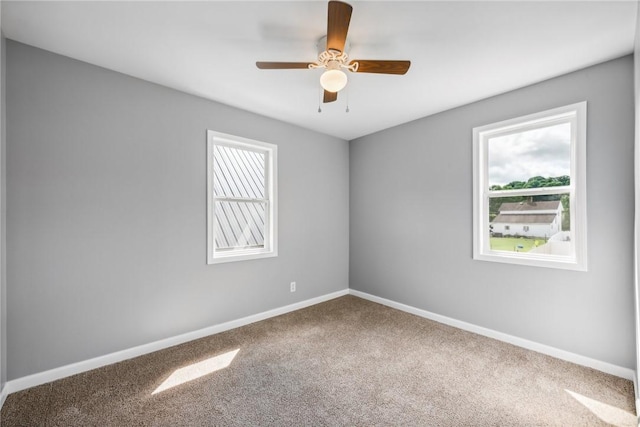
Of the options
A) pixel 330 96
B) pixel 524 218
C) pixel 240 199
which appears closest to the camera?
pixel 330 96

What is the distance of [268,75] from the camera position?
2559 millimetres

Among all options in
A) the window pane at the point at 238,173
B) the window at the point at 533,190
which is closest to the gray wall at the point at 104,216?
the window pane at the point at 238,173

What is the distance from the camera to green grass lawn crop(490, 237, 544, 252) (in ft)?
9.21

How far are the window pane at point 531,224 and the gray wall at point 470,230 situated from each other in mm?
204

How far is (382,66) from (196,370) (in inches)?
108

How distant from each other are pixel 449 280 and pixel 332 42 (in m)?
2.81

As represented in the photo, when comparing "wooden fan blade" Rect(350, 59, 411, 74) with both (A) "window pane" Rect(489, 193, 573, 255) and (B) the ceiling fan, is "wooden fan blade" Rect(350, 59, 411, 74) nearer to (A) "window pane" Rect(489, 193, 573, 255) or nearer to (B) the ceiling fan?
(B) the ceiling fan

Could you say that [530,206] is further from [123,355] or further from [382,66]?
[123,355]

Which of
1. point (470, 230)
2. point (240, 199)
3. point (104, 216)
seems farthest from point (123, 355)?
point (470, 230)

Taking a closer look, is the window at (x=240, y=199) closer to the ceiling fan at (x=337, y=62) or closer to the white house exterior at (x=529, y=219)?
the ceiling fan at (x=337, y=62)

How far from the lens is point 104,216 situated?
242cm

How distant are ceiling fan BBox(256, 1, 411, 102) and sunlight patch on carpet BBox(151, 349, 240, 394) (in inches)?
93.2

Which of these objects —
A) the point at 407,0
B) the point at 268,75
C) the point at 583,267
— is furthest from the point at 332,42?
the point at 583,267

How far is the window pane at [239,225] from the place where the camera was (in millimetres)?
3283
